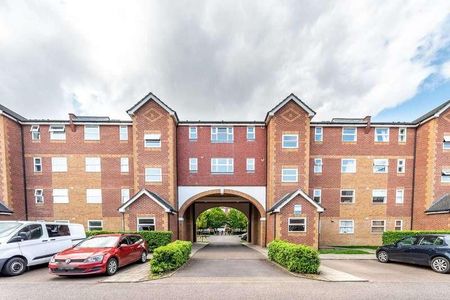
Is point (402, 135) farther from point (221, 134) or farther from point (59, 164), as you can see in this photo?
point (59, 164)

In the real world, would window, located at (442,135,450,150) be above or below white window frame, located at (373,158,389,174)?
above

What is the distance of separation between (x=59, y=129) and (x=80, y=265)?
48.3 feet

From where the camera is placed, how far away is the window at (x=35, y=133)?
17.3 meters

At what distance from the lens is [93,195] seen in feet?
57.2

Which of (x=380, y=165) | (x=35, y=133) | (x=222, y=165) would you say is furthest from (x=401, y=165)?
(x=35, y=133)

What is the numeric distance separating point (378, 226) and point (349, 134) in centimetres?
805

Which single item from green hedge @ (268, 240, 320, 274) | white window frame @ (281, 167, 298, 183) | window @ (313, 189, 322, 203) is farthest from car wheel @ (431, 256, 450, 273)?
window @ (313, 189, 322, 203)

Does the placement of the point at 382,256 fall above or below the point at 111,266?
below

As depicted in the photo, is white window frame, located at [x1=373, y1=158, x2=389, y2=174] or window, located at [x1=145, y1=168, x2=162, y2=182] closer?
window, located at [x1=145, y1=168, x2=162, y2=182]

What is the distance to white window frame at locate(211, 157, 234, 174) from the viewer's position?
17875 mm

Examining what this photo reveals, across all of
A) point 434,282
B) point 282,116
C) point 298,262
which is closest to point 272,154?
point 282,116

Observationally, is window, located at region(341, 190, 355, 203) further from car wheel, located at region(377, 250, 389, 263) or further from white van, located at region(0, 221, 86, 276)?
white van, located at region(0, 221, 86, 276)

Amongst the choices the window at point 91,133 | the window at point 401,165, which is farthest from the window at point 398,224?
the window at point 91,133

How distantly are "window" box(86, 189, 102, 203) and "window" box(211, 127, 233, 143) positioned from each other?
1026 centimetres
